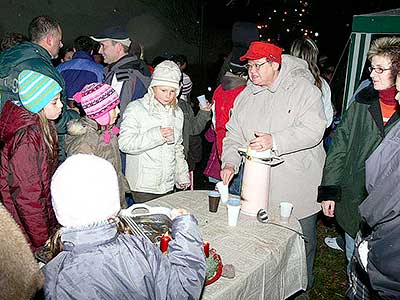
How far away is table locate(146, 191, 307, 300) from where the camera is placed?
2211 millimetres

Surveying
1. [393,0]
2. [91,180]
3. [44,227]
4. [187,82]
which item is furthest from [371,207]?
[393,0]

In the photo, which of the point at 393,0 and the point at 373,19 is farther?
the point at 393,0

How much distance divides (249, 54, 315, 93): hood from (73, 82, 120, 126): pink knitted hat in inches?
42.4

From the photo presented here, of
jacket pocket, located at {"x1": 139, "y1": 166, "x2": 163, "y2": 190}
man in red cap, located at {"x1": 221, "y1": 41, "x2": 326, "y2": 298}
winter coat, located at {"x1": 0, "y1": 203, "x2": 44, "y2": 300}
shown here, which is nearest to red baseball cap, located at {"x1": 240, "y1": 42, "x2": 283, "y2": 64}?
man in red cap, located at {"x1": 221, "y1": 41, "x2": 326, "y2": 298}

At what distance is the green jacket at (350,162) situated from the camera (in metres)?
3.17

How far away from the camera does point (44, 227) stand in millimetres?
2662

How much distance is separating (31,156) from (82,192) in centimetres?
126

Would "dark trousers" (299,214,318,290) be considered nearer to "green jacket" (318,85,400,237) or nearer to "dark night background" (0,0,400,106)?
"green jacket" (318,85,400,237)

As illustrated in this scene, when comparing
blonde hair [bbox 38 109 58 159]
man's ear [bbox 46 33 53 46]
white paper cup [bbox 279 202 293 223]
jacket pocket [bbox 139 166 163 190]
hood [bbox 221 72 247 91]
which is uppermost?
man's ear [bbox 46 33 53 46]

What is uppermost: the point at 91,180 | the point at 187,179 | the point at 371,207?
the point at 91,180

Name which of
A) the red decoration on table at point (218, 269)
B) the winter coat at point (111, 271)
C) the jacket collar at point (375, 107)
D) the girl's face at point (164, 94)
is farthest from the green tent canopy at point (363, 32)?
the winter coat at point (111, 271)

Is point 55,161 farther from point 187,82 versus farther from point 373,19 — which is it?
point 373,19

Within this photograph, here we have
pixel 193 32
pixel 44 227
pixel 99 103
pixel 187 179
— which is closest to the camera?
pixel 44 227

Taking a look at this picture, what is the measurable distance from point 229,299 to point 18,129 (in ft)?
5.36
